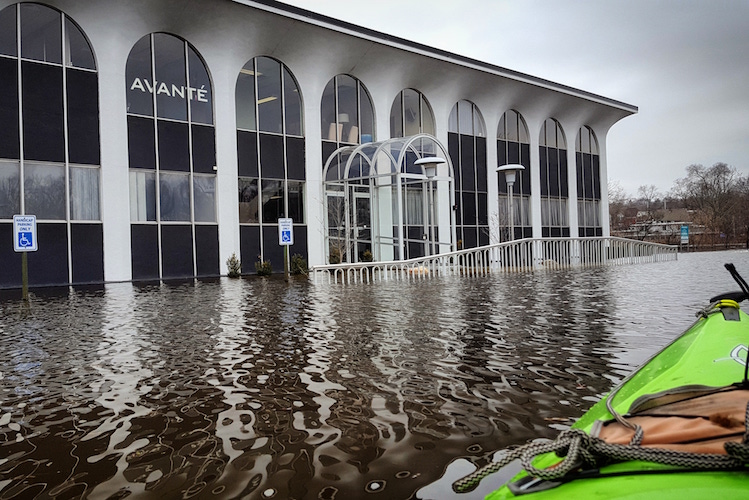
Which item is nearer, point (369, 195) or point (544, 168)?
point (369, 195)

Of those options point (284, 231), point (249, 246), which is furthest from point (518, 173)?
point (284, 231)

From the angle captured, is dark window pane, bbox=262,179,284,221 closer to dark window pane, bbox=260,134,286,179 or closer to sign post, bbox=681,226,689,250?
A: dark window pane, bbox=260,134,286,179

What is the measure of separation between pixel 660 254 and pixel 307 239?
17203 mm

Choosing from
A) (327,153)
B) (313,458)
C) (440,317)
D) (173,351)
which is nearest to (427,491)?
(313,458)

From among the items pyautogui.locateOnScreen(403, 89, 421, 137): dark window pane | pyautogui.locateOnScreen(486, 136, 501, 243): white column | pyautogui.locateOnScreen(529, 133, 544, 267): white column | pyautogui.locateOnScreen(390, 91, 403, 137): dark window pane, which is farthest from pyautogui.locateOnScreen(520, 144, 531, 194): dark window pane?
pyautogui.locateOnScreen(390, 91, 403, 137): dark window pane

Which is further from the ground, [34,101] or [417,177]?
[34,101]

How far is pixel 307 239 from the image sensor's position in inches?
1048

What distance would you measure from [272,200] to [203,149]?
3.34 m

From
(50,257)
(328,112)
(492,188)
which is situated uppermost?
(328,112)

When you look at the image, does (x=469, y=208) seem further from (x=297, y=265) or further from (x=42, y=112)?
(x=42, y=112)

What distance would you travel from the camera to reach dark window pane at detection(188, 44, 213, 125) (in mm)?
23688

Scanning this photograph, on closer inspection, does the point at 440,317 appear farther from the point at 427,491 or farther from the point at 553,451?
the point at 553,451

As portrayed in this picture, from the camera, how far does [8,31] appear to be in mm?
19609

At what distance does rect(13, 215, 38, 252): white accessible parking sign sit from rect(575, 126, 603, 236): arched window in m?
33.7
